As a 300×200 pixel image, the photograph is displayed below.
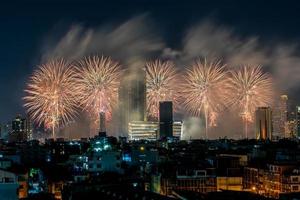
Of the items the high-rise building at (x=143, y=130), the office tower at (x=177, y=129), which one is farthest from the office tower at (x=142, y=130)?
the office tower at (x=177, y=129)

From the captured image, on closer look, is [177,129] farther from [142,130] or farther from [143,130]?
[142,130]

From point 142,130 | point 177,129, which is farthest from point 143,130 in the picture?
point 177,129

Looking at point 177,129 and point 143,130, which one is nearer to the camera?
point 143,130

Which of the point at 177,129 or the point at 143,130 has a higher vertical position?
the point at 177,129

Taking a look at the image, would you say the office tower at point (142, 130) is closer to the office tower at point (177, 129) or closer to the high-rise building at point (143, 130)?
the high-rise building at point (143, 130)

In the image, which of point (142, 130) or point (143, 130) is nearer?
point (142, 130)

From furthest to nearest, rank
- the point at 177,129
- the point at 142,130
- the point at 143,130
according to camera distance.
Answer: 1. the point at 177,129
2. the point at 143,130
3. the point at 142,130

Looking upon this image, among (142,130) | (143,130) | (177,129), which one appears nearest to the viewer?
(142,130)

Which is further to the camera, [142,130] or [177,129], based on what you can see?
[177,129]

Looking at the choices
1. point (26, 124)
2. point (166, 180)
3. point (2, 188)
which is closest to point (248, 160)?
point (166, 180)
